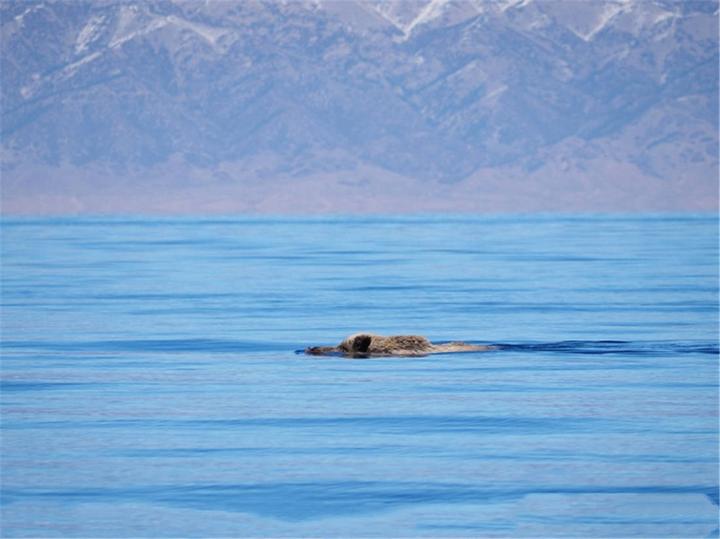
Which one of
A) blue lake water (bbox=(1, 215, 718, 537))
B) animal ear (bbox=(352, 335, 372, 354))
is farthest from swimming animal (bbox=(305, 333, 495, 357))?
blue lake water (bbox=(1, 215, 718, 537))

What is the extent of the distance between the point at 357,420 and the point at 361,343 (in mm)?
6269

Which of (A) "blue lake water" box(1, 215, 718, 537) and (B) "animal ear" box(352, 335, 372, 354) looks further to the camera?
(B) "animal ear" box(352, 335, 372, 354)

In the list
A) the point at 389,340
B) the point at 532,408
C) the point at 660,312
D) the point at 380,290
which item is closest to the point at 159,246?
the point at 380,290

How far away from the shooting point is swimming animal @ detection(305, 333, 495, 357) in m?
22.5

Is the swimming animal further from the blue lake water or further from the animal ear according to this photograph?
the blue lake water

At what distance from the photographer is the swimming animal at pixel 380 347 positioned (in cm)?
2255

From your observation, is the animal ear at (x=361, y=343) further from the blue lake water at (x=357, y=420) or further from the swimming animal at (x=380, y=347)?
the blue lake water at (x=357, y=420)

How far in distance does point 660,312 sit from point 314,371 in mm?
12022

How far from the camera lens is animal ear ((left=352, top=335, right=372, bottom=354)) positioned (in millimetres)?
22547

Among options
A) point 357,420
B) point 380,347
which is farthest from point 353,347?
point 357,420

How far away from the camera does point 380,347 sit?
→ 22641 mm

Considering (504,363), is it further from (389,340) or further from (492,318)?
(492,318)

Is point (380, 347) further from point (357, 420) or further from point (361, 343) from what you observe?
point (357, 420)

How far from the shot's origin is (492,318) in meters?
29.6
